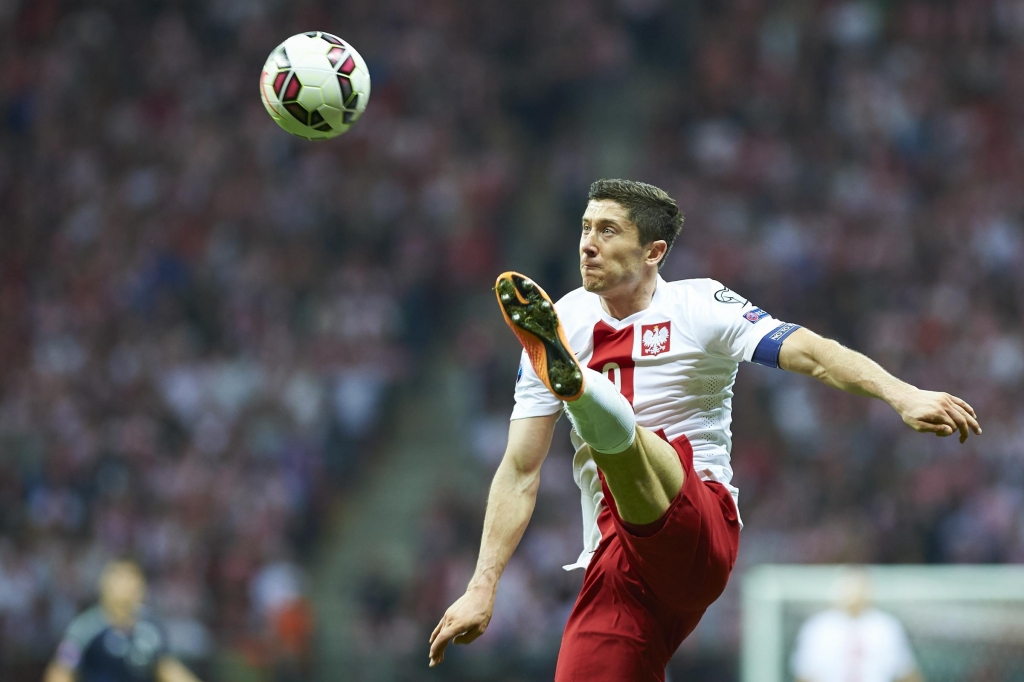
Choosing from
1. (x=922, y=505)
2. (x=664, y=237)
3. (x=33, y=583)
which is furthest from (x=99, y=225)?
(x=664, y=237)

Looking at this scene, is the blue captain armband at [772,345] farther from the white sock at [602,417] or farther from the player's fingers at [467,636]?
the player's fingers at [467,636]

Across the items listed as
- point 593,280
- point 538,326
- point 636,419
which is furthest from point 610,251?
point 538,326

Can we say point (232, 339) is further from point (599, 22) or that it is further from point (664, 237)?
point (664, 237)

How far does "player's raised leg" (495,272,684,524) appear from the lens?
13.6 ft

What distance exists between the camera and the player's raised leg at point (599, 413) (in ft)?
13.6

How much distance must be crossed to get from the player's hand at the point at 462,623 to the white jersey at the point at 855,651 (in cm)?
464

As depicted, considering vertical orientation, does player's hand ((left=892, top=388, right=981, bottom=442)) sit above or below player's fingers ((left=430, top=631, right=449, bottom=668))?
above

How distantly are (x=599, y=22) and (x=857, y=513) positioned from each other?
830 centimetres

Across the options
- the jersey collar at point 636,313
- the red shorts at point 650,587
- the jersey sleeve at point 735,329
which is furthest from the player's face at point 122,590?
the jersey sleeve at point 735,329

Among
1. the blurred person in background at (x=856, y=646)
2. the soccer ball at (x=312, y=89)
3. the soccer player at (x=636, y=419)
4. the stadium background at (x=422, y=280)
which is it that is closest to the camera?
the soccer player at (x=636, y=419)

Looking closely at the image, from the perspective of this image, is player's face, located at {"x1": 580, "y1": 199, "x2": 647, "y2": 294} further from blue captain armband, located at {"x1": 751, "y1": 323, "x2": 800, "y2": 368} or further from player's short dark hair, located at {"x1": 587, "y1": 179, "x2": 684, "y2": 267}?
blue captain armband, located at {"x1": 751, "y1": 323, "x2": 800, "y2": 368}

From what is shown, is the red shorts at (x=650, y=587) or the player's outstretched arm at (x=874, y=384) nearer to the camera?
the player's outstretched arm at (x=874, y=384)

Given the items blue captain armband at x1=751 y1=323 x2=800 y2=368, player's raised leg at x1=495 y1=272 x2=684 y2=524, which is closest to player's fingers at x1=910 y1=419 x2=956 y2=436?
blue captain armband at x1=751 y1=323 x2=800 y2=368

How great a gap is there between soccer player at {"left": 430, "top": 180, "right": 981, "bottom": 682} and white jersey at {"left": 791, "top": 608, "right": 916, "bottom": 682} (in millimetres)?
4073
